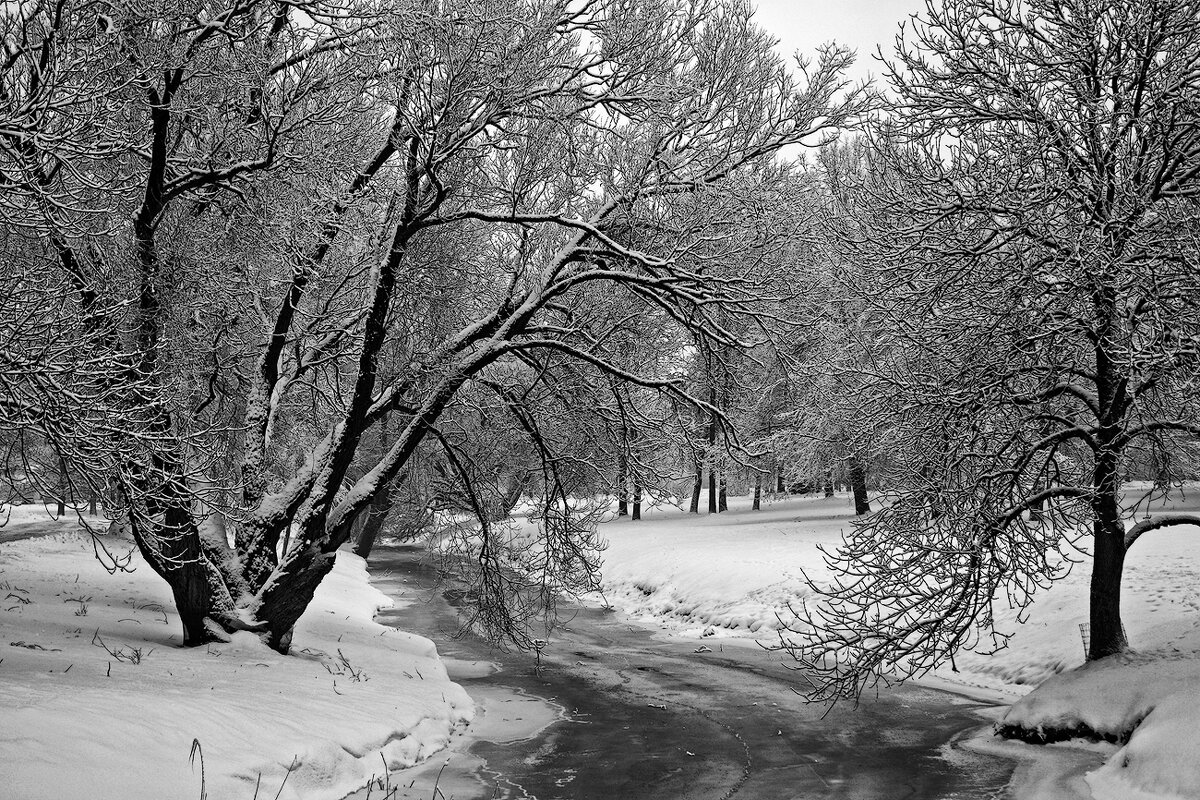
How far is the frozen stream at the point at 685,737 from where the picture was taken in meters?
8.55

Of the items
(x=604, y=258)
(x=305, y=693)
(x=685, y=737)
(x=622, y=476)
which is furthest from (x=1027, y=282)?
(x=305, y=693)

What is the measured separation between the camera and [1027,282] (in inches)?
341

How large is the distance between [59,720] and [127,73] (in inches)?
217

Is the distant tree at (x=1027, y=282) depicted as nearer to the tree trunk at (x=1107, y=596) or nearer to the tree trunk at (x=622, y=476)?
the tree trunk at (x=1107, y=596)

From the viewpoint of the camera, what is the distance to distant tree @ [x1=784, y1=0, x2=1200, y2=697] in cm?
835

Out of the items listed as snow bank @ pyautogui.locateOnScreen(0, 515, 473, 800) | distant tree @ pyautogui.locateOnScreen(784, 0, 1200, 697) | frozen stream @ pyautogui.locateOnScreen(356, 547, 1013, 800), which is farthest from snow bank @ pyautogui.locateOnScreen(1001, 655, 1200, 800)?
snow bank @ pyautogui.locateOnScreen(0, 515, 473, 800)

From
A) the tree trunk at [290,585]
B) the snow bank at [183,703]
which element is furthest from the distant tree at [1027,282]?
the tree trunk at [290,585]

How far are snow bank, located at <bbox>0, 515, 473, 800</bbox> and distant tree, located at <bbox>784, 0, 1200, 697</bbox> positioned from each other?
4477mm

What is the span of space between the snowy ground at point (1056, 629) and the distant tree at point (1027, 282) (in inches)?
41.0

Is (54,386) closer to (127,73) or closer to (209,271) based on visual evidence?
(127,73)

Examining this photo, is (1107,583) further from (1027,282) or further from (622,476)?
(622,476)

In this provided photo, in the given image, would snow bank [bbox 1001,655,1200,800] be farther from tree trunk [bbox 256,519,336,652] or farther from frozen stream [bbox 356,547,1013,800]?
tree trunk [bbox 256,519,336,652]

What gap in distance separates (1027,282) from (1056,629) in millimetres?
7818

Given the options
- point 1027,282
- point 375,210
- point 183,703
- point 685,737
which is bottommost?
point 685,737
